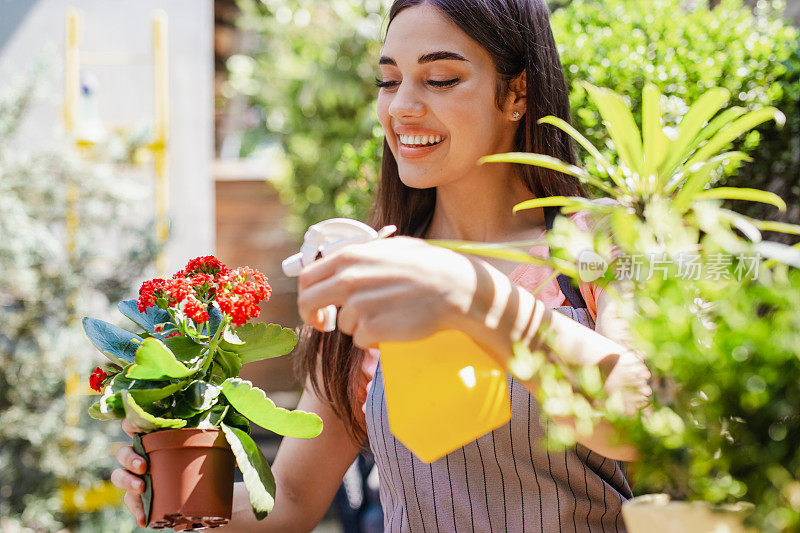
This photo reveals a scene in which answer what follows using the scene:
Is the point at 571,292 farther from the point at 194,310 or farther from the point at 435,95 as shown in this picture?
the point at 194,310

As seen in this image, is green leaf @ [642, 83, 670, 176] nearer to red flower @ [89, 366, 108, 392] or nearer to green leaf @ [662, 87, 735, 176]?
green leaf @ [662, 87, 735, 176]

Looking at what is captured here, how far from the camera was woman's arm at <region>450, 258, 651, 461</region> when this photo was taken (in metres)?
0.76

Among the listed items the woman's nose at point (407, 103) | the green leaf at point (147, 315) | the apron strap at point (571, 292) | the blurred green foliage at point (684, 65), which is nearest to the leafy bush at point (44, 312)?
the blurred green foliage at point (684, 65)

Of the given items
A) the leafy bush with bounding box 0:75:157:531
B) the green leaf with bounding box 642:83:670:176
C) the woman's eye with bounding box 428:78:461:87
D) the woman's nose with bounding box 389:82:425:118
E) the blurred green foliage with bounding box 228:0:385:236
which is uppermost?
the blurred green foliage with bounding box 228:0:385:236

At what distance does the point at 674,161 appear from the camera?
773 mm

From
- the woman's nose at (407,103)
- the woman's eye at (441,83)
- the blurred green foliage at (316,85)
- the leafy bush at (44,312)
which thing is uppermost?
the blurred green foliage at (316,85)

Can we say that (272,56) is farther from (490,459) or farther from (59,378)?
(490,459)

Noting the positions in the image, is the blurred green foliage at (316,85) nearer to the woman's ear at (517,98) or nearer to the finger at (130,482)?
the woman's ear at (517,98)

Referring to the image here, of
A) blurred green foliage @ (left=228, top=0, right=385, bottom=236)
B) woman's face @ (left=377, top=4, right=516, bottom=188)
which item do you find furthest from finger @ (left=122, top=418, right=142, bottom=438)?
blurred green foliage @ (left=228, top=0, right=385, bottom=236)

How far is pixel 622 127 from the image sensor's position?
779 mm

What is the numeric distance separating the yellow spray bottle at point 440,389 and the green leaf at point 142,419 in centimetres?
30

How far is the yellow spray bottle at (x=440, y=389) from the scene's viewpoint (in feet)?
2.82

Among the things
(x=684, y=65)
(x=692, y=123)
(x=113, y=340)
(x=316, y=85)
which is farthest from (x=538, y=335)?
(x=316, y=85)

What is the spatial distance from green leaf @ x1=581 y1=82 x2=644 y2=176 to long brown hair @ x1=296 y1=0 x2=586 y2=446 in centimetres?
60
